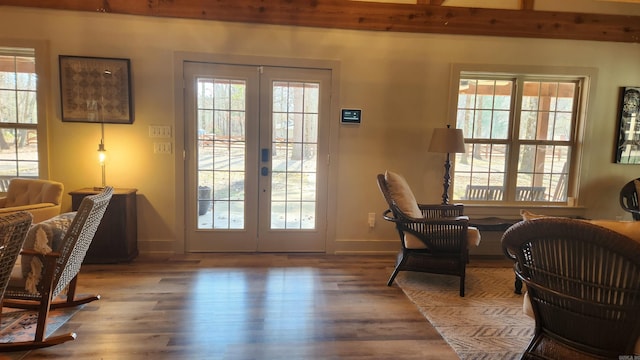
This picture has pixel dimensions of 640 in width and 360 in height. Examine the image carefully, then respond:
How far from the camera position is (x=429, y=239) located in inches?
131

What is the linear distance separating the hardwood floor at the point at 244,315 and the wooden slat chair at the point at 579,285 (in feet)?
2.20

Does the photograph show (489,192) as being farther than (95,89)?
Yes

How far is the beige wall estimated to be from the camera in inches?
153

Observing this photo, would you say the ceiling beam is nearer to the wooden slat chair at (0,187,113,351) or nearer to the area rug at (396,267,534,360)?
the wooden slat chair at (0,187,113,351)

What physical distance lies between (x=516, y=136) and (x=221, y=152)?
3.51 m

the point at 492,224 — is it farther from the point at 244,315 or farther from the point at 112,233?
the point at 112,233

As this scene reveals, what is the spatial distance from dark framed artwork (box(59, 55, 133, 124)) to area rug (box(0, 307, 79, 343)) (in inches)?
79.3

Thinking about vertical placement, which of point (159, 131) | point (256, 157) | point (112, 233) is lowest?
point (112, 233)

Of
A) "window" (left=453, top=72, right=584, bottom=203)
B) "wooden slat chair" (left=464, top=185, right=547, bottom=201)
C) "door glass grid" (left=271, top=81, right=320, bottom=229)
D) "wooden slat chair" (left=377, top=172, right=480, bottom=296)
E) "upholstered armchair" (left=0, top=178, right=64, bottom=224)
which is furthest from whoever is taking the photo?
"wooden slat chair" (left=464, top=185, right=547, bottom=201)

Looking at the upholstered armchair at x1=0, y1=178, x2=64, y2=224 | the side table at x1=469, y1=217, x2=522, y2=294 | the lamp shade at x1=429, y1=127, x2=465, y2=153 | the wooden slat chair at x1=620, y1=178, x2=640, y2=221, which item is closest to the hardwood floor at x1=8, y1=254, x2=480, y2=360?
the upholstered armchair at x1=0, y1=178, x2=64, y2=224

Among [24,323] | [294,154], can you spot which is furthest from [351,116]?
[24,323]

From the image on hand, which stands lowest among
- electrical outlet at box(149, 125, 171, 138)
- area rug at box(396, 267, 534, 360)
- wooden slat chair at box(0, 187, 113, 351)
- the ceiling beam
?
area rug at box(396, 267, 534, 360)

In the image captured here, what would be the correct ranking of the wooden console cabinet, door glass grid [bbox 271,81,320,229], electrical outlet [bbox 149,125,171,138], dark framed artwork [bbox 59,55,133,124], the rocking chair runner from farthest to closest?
door glass grid [bbox 271,81,320,229] → electrical outlet [bbox 149,125,171,138] → dark framed artwork [bbox 59,55,133,124] → the wooden console cabinet → the rocking chair runner

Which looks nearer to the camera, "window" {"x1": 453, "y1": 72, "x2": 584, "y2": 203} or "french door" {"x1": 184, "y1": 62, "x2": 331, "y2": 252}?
"french door" {"x1": 184, "y1": 62, "x2": 331, "y2": 252}
